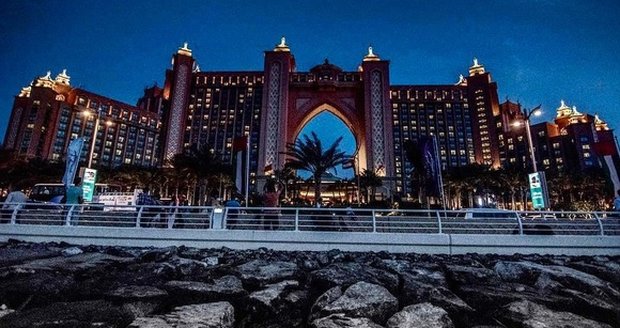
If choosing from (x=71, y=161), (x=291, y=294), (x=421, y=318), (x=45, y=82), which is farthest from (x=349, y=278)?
(x=45, y=82)

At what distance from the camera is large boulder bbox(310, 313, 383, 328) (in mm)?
3316

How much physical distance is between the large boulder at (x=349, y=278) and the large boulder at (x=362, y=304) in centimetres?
69

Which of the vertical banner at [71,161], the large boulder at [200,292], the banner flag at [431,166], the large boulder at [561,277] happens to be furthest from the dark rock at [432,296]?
the vertical banner at [71,161]

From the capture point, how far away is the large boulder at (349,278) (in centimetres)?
511

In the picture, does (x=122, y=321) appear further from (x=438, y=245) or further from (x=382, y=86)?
(x=382, y=86)

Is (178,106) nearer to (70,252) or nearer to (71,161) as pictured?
(71,161)

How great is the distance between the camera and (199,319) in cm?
334

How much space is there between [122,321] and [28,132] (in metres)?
120

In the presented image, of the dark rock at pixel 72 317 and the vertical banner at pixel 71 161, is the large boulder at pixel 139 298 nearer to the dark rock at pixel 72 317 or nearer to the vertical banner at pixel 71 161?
the dark rock at pixel 72 317

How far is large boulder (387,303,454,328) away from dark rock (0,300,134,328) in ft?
9.27

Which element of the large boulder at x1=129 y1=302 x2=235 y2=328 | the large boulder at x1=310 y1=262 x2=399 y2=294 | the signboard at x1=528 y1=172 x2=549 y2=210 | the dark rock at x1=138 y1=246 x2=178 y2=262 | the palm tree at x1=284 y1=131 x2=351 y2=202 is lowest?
the large boulder at x1=129 y1=302 x2=235 y2=328

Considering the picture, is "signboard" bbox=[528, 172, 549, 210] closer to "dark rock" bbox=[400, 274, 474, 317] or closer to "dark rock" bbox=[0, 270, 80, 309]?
"dark rock" bbox=[400, 274, 474, 317]

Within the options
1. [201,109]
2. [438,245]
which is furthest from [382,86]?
[438,245]

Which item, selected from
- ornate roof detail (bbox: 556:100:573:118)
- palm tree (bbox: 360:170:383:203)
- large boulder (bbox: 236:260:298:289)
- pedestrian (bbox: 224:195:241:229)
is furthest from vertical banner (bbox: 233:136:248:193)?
ornate roof detail (bbox: 556:100:573:118)
